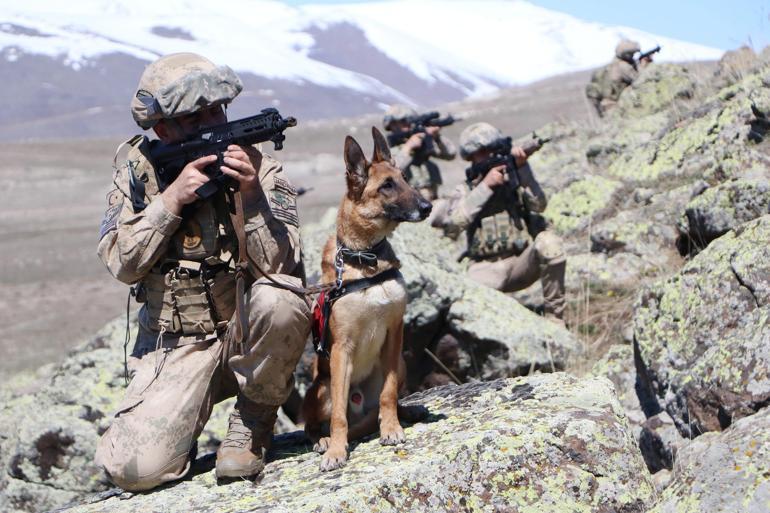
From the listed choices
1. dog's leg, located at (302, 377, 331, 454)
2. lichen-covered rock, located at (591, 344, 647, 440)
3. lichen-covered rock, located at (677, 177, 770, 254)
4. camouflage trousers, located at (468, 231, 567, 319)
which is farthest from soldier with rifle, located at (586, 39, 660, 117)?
dog's leg, located at (302, 377, 331, 454)

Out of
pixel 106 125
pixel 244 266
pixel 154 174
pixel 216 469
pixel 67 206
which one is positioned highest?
pixel 154 174

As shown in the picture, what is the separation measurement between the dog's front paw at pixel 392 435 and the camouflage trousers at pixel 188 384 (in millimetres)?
520

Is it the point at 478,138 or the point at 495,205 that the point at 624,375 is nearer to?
the point at 495,205

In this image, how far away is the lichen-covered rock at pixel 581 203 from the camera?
1016 centimetres

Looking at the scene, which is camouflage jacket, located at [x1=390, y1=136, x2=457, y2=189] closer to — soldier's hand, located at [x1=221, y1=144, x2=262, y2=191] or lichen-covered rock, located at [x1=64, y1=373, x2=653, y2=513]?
soldier's hand, located at [x1=221, y1=144, x2=262, y2=191]

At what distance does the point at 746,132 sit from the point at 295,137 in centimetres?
4052

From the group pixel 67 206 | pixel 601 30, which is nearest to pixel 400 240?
pixel 67 206

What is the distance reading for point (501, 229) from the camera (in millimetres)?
8969

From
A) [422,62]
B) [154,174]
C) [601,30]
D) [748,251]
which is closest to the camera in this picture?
[154,174]

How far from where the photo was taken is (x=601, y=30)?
13462 cm

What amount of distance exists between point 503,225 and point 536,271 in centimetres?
76

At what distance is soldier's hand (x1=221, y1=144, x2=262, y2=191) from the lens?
3.96 metres

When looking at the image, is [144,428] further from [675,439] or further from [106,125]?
[106,125]

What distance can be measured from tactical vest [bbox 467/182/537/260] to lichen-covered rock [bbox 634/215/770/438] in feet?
10.9
